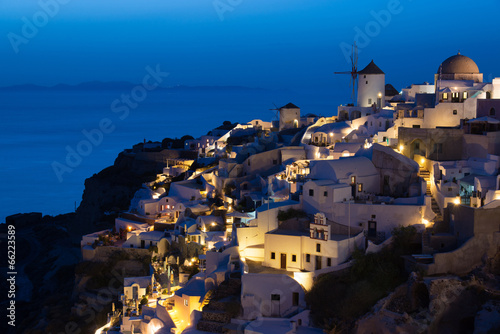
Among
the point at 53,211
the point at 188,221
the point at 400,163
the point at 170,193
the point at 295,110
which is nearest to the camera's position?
the point at 400,163

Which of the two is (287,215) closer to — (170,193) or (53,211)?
(170,193)

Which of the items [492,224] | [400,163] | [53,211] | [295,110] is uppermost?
[295,110]

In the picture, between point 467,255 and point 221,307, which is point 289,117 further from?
point 467,255

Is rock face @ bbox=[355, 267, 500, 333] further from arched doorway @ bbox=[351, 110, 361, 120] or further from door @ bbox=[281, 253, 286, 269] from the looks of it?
arched doorway @ bbox=[351, 110, 361, 120]

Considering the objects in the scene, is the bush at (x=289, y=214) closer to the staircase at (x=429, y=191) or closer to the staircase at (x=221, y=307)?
the staircase at (x=221, y=307)

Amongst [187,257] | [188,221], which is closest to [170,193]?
[188,221]

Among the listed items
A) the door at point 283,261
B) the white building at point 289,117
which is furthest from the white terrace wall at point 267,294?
the white building at point 289,117

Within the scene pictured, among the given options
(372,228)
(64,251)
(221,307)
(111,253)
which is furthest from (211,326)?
(64,251)
